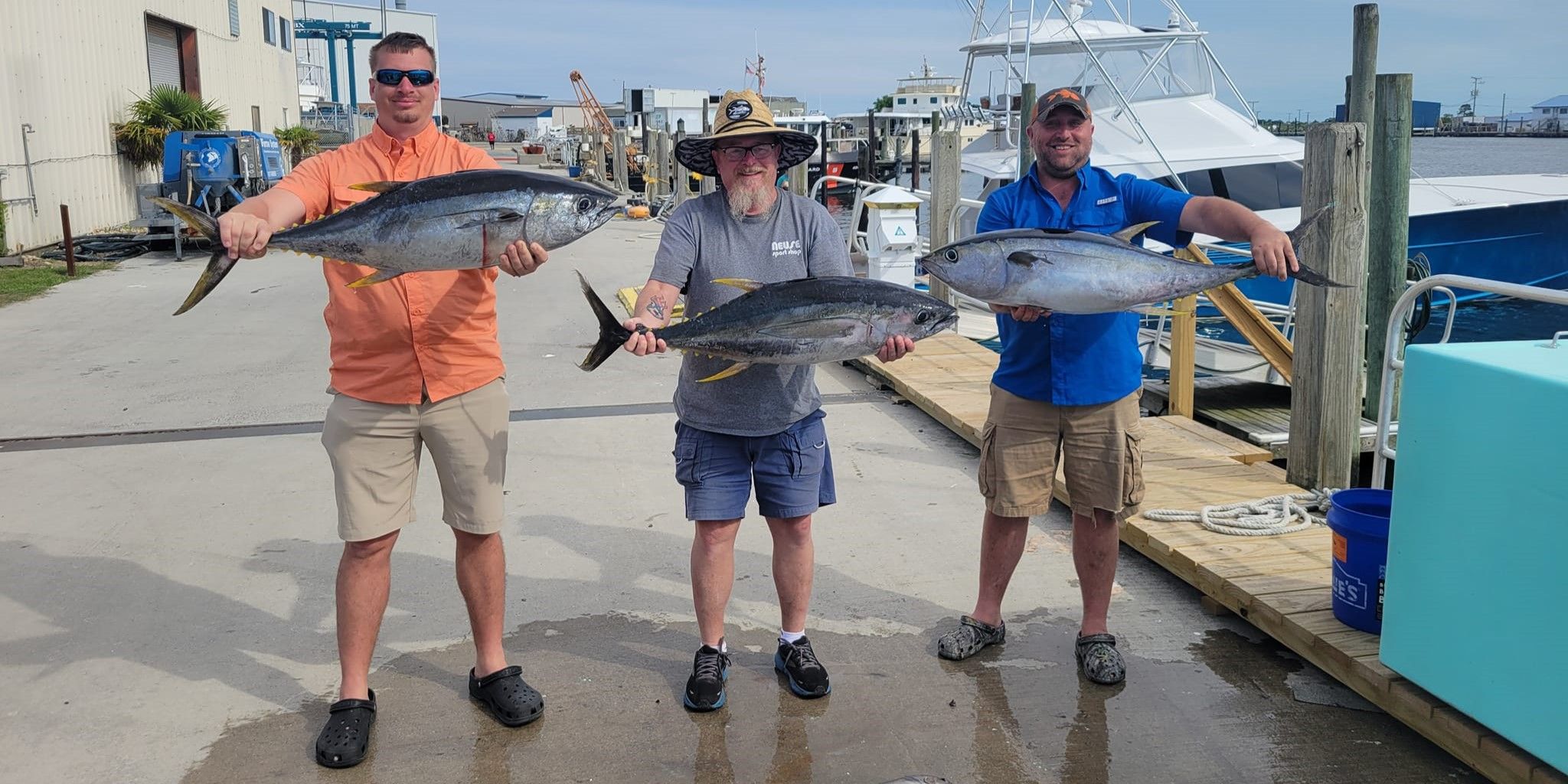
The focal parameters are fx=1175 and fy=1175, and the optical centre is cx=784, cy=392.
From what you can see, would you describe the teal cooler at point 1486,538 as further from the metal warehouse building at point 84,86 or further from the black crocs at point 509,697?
the metal warehouse building at point 84,86

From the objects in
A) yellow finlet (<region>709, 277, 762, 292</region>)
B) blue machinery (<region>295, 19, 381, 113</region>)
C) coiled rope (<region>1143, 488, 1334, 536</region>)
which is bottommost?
coiled rope (<region>1143, 488, 1334, 536</region>)

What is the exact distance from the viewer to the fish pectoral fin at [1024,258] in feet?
11.1

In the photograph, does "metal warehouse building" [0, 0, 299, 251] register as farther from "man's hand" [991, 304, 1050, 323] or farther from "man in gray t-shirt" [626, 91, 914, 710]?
"man's hand" [991, 304, 1050, 323]

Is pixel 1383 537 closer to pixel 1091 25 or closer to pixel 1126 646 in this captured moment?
pixel 1126 646

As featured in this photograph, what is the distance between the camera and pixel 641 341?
130 inches

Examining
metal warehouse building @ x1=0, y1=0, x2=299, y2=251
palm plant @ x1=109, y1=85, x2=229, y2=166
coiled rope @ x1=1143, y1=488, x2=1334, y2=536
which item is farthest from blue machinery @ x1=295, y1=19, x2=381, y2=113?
coiled rope @ x1=1143, y1=488, x2=1334, y2=536

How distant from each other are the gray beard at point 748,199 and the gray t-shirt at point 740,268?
0.03 metres

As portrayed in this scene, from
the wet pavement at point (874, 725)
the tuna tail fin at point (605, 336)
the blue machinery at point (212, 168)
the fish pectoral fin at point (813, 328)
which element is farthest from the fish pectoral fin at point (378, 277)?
the blue machinery at point (212, 168)

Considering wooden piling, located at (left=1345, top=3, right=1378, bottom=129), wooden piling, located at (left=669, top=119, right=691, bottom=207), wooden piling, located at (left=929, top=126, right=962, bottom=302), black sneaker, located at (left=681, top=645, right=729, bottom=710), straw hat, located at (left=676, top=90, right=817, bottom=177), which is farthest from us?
wooden piling, located at (left=669, top=119, right=691, bottom=207)

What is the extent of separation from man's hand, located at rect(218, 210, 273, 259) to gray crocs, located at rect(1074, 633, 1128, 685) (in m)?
2.84

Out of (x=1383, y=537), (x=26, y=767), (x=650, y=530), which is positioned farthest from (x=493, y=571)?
(x=1383, y=537)

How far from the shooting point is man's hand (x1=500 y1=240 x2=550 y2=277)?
3.10m

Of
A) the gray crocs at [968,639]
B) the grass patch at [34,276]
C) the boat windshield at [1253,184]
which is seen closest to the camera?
the gray crocs at [968,639]

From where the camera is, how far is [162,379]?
28.9 ft
